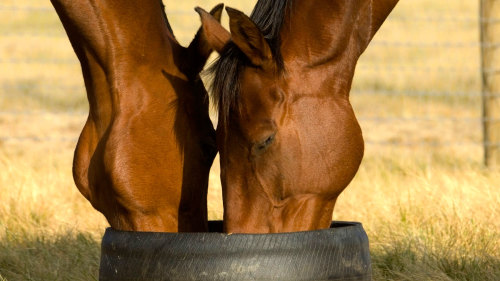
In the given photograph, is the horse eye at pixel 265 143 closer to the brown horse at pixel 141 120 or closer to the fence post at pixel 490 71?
the brown horse at pixel 141 120

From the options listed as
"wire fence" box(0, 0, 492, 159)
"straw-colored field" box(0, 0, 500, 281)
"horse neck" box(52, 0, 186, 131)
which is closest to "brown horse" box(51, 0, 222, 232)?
"horse neck" box(52, 0, 186, 131)

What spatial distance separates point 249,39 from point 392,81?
341 inches

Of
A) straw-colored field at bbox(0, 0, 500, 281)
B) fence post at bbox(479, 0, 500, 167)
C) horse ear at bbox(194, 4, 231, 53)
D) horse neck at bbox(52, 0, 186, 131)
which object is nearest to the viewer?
horse ear at bbox(194, 4, 231, 53)

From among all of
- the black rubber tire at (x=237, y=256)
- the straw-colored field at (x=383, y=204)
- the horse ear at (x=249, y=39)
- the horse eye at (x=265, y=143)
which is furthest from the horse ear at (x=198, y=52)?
the straw-colored field at (x=383, y=204)

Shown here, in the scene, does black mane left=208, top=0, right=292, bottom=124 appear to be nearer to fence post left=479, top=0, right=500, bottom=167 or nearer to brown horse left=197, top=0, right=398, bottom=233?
brown horse left=197, top=0, right=398, bottom=233

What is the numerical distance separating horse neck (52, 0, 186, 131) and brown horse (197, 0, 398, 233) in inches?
10.2

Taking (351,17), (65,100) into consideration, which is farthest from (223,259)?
(65,100)

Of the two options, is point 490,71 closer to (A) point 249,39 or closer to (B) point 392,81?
(A) point 249,39

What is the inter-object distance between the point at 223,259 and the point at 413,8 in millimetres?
15396

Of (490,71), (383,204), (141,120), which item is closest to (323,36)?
(141,120)

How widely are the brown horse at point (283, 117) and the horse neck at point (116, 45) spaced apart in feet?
0.85

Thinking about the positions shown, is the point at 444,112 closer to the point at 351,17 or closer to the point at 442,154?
the point at 442,154

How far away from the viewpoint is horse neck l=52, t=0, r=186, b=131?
2617 mm

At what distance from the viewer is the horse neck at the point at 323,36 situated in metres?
2.53
